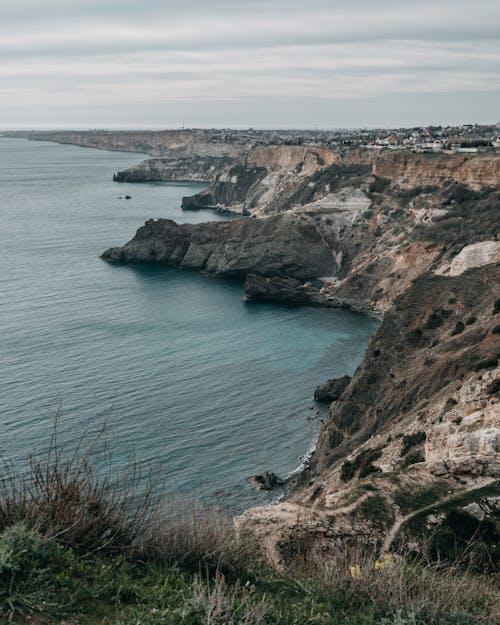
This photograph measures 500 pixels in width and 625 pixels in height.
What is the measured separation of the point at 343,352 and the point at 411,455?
3802 centimetres

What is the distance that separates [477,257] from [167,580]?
5855 cm

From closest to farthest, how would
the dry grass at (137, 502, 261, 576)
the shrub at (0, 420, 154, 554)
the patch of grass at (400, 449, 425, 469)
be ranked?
the shrub at (0, 420, 154, 554) → the dry grass at (137, 502, 261, 576) → the patch of grass at (400, 449, 425, 469)

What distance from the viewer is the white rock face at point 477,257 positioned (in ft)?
209

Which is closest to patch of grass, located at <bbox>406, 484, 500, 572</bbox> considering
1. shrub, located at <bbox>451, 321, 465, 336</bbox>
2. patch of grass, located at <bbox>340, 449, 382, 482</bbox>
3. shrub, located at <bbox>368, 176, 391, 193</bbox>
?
patch of grass, located at <bbox>340, 449, 382, 482</bbox>

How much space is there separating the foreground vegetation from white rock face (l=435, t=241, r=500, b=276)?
52169 millimetres

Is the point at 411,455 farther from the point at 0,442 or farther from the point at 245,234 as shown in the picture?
the point at 245,234

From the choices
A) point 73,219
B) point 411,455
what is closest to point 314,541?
point 411,455

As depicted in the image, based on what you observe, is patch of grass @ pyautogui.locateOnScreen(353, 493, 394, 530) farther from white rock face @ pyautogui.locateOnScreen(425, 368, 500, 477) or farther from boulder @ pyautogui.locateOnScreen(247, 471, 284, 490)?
boulder @ pyautogui.locateOnScreen(247, 471, 284, 490)

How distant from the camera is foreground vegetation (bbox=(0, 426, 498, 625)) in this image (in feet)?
40.5

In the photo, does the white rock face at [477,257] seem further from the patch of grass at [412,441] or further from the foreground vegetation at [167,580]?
the foreground vegetation at [167,580]

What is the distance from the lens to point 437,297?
184ft

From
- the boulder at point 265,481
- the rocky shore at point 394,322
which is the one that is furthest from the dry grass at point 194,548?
the boulder at point 265,481

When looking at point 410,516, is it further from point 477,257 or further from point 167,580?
point 477,257

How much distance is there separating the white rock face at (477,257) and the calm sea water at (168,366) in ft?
43.1
